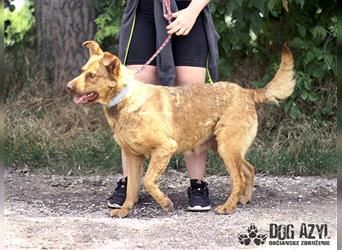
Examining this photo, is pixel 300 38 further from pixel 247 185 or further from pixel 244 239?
pixel 244 239

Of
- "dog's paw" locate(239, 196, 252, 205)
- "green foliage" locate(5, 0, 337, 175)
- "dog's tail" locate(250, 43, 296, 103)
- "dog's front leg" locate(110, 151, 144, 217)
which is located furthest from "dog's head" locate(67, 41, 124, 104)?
"green foliage" locate(5, 0, 337, 175)

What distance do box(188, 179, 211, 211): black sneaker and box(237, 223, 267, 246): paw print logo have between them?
2.30 ft

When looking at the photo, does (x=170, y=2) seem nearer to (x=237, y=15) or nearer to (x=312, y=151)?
(x=237, y=15)

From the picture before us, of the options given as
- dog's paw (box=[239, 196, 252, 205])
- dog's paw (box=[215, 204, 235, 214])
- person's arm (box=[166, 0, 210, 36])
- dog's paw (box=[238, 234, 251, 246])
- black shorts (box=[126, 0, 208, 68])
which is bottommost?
dog's paw (box=[239, 196, 252, 205])

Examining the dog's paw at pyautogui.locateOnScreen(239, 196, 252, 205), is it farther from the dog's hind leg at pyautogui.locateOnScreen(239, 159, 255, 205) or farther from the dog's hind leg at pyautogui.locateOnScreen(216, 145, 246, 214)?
the dog's hind leg at pyautogui.locateOnScreen(216, 145, 246, 214)

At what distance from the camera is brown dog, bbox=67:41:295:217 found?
503 centimetres

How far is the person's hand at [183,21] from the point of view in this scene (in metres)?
5.25

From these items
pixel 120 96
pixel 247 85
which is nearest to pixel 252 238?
pixel 120 96

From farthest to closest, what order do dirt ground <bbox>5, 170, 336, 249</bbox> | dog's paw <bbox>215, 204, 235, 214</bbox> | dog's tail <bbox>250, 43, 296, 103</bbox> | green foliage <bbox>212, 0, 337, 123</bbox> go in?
green foliage <bbox>212, 0, 337, 123</bbox>, dog's tail <bbox>250, 43, 296, 103</bbox>, dog's paw <bbox>215, 204, 235, 214</bbox>, dirt ground <bbox>5, 170, 336, 249</bbox>

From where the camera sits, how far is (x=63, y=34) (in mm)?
7895

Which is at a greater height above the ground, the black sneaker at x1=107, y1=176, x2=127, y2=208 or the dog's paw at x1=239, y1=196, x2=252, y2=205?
the black sneaker at x1=107, y1=176, x2=127, y2=208

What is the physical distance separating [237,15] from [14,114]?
257 cm

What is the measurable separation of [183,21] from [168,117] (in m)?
0.72

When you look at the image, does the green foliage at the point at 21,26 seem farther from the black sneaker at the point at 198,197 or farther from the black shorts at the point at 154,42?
the black sneaker at the point at 198,197
